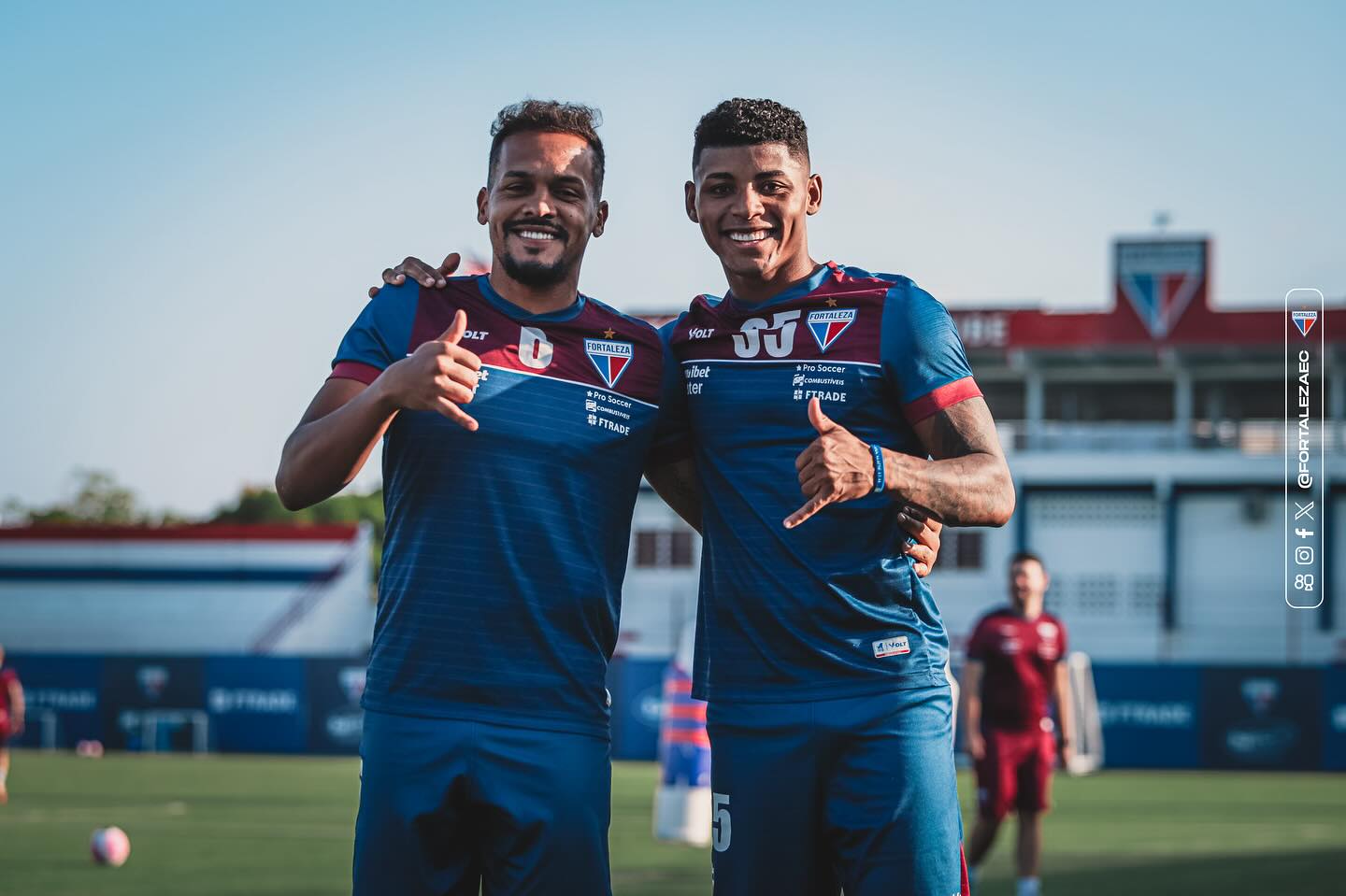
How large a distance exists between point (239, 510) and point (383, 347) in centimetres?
8194

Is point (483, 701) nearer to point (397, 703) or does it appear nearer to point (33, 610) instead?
point (397, 703)

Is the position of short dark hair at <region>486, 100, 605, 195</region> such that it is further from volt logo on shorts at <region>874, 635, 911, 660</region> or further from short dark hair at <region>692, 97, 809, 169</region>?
volt logo on shorts at <region>874, 635, 911, 660</region>

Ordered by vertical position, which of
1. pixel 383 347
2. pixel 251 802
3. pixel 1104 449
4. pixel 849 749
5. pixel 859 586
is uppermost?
pixel 1104 449

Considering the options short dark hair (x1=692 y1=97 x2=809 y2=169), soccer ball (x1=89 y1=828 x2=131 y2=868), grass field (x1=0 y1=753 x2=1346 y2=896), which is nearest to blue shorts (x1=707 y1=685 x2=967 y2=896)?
short dark hair (x1=692 y1=97 x2=809 y2=169)

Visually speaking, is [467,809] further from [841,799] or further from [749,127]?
[749,127]

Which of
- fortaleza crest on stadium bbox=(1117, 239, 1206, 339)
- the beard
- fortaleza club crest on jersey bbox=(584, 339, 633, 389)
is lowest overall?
fortaleza club crest on jersey bbox=(584, 339, 633, 389)

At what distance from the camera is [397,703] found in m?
3.96

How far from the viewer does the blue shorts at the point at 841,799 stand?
4133 millimetres

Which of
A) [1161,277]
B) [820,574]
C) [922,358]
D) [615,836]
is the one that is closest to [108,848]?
[615,836]

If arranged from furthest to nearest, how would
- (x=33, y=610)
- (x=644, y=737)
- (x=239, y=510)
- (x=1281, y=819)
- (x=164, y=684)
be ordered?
(x=239, y=510) < (x=33, y=610) < (x=164, y=684) < (x=644, y=737) < (x=1281, y=819)

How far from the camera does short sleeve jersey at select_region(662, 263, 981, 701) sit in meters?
4.20

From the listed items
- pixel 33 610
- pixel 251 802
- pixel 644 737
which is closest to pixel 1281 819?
pixel 251 802

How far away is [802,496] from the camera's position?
4207 mm

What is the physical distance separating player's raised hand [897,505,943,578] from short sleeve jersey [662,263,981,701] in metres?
0.03
